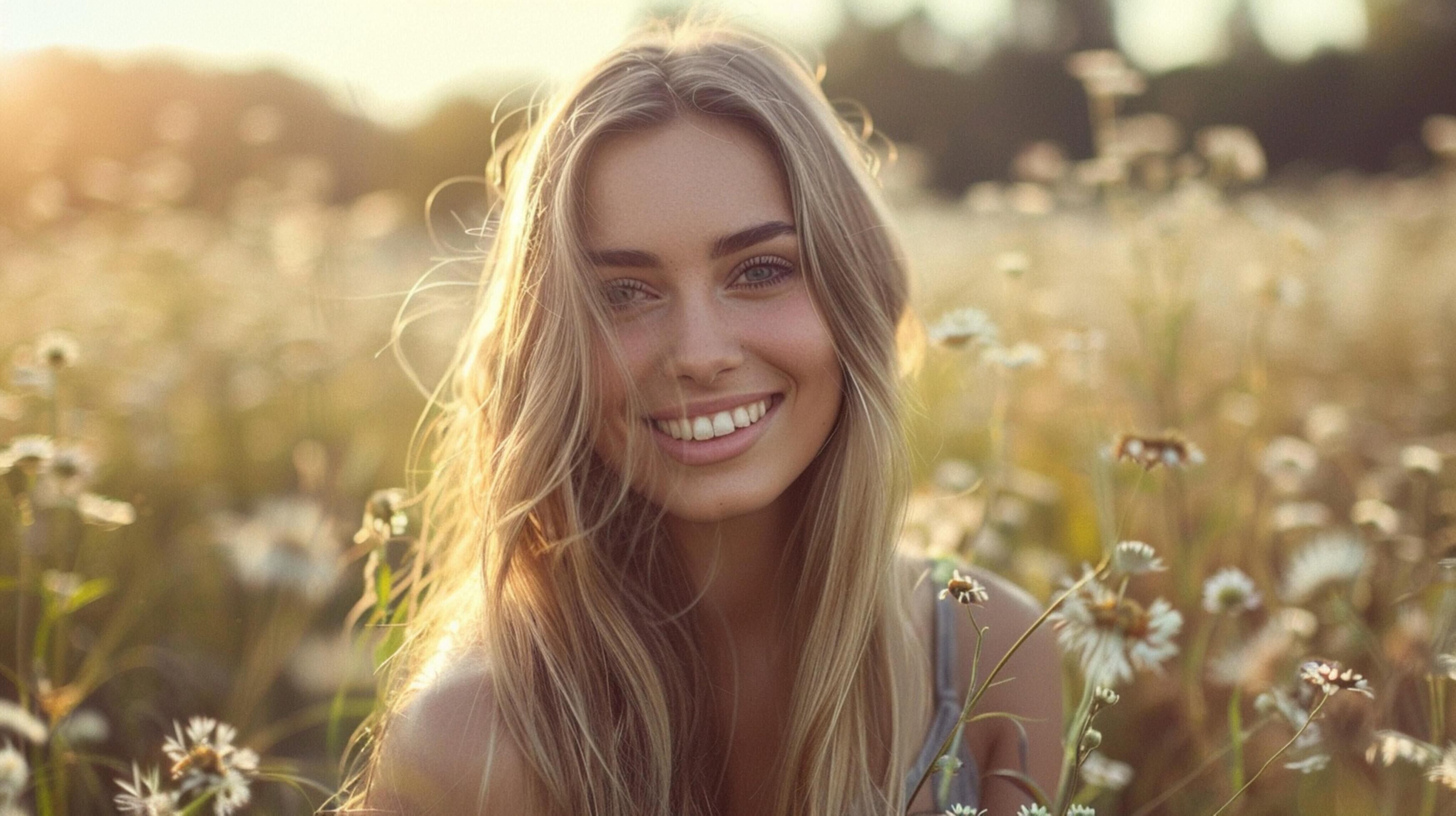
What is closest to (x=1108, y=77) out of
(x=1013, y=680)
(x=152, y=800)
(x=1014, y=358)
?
(x=1014, y=358)

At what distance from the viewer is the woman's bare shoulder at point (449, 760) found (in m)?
1.49

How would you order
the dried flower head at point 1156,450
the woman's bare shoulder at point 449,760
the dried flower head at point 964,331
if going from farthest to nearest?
1. the dried flower head at point 964,331
2. the woman's bare shoulder at point 449,760
3. the dried flower head at point 1156,450

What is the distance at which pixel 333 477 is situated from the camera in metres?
3.32

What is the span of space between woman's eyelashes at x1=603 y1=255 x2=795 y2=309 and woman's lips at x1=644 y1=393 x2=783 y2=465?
0.18 m

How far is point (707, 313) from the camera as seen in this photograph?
1.56m

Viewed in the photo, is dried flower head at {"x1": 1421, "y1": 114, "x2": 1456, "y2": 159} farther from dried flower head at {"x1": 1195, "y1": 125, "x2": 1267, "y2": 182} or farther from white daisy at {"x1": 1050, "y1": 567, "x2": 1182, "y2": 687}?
white daisy at {"x1": 1050, "y1": 567, "x2": 1182, "y2": 687}

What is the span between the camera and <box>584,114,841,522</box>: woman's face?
1.57 metres

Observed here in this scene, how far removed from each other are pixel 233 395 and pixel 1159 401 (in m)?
3.07

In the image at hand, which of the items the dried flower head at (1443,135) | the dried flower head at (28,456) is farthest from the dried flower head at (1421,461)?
the dried flower head at (28,456)

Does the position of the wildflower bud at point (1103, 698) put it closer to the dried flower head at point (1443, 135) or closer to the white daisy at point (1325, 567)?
the white daisy at point (1325, 567)

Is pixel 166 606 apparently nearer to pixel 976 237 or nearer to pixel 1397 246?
pixel 976 237

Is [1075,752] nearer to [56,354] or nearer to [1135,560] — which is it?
[1135,560]

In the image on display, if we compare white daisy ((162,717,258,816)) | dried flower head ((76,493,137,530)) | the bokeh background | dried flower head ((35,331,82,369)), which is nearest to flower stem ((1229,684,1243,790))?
the bokeh background

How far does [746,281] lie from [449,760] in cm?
77
